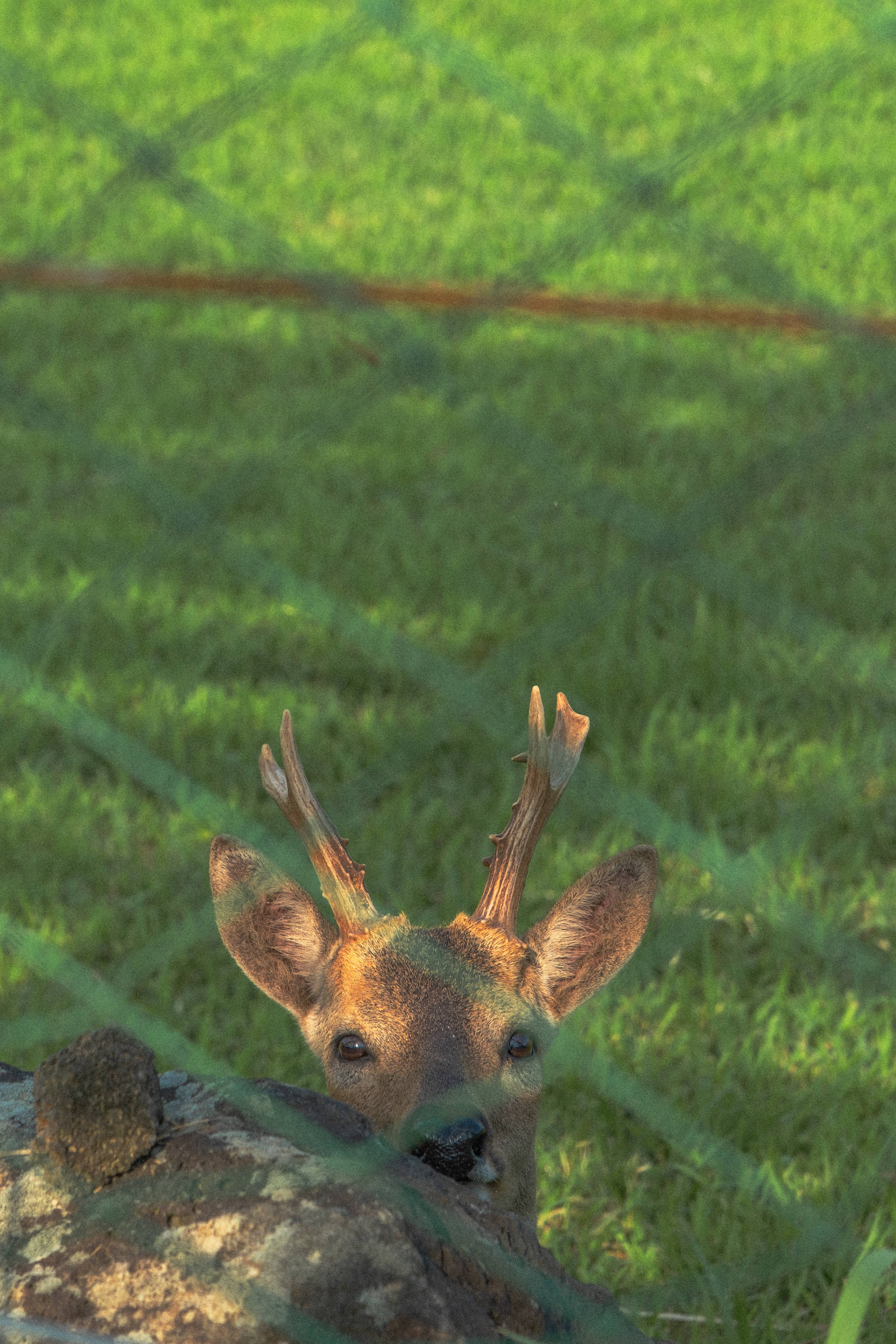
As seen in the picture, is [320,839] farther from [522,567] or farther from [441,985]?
[522,567]

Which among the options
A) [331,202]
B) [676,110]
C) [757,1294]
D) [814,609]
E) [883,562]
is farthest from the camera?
[676,110]

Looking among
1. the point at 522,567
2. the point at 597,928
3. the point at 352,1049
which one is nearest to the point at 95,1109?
the point at 352,1049

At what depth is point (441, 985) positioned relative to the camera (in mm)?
2512

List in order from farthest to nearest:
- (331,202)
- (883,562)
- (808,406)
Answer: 1. (331,202)
2. (808,406)
3. (883,562)

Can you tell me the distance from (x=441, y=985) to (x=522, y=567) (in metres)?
3.67

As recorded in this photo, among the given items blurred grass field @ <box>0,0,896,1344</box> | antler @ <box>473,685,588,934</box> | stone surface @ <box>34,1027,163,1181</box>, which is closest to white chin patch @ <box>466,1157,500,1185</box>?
antler @ <box>473,685,588,934</box>

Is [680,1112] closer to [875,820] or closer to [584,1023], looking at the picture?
[584,1023]

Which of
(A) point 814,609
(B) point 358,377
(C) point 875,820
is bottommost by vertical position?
(C) point 875,820

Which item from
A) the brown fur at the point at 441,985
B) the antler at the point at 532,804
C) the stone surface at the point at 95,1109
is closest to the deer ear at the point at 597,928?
the brown fur at the point at 441,985

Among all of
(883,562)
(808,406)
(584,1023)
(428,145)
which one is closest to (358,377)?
(808,406)

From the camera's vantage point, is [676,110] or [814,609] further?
[676,110]

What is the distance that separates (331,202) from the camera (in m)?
10.4

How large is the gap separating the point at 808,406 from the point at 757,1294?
545 cm

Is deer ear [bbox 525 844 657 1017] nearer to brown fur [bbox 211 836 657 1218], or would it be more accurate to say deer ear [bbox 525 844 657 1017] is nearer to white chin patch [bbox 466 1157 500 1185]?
brown fur [bbox 211 836 657 1218]
